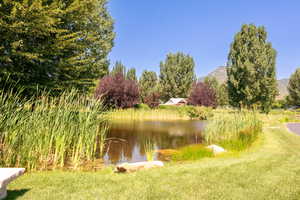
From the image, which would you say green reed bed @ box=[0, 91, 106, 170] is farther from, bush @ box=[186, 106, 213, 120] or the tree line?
bush @ box=[186, 106, 213, 120]

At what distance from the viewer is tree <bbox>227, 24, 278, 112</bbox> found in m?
25.1

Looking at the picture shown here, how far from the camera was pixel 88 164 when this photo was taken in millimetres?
5176

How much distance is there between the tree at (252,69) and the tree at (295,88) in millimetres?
18917

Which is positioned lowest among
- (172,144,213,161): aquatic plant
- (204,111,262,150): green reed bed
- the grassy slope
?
(172,144,213,161): aquatic plant

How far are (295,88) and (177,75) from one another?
75.5 ft

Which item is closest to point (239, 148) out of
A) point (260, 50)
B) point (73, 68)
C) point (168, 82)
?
point (73, 68)

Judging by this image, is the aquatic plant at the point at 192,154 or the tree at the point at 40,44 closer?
the aquatic plant at the point at 192,154

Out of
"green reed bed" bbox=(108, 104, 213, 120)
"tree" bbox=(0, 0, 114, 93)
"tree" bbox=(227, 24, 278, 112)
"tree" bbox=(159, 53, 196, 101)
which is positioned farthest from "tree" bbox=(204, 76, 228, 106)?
"tree" bbox=(0, 0, 114, 93)

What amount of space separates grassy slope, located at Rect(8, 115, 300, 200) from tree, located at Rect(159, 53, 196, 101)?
41.3 metres

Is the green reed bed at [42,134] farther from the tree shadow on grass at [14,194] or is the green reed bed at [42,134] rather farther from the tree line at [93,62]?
the tree shadow on grass at [14,194]

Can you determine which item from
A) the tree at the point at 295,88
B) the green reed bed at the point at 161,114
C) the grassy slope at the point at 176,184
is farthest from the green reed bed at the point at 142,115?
the tree at the point at 295,88

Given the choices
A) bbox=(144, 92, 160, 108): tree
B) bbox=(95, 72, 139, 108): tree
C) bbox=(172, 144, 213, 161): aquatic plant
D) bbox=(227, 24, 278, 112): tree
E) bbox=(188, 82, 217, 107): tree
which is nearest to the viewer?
bbox=(172, 144, 213, 161): aquatic plant

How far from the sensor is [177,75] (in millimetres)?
45375

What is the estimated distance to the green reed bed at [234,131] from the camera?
711 centimetres
